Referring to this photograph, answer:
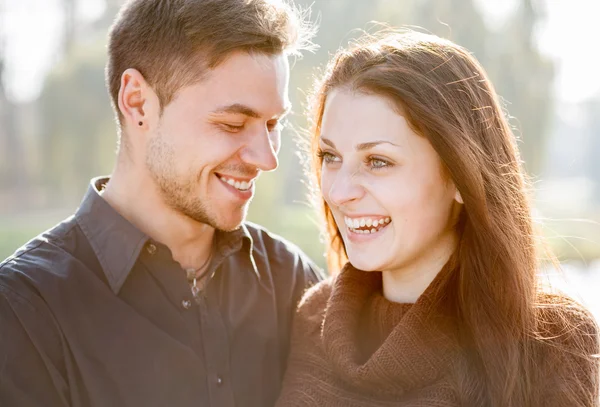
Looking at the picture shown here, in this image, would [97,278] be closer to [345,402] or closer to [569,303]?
[345,402]

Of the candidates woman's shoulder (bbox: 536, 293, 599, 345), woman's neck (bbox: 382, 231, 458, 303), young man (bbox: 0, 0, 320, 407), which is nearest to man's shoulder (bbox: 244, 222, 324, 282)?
young man (bbox: 0, 0, 320, 407)

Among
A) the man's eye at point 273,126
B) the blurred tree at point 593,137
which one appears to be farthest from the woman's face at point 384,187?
the blurred tree at point 593,137

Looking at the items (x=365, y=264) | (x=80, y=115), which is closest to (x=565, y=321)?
(x=365, y=264)

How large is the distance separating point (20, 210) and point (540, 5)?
53.7 feet

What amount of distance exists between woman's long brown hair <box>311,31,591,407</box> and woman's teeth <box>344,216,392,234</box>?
26cm

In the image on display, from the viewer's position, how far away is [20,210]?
Result: 22.9 metres

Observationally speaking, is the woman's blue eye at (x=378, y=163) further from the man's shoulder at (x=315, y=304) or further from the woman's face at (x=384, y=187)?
the man's shoulder at (x=315, y=304)

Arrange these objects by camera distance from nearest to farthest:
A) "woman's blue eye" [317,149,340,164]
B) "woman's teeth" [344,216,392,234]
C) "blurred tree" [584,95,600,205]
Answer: "woman's teeth" [344,216,392,234]
"woman's blue eye" [317,149,340,164]
"blurred tree" [584,95,600,205]

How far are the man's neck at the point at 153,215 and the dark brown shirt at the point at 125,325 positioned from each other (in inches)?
4.2

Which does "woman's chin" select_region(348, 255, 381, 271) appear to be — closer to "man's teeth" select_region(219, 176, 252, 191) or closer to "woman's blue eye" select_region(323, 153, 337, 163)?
"woman's blue eye" select_region(323, 153, 337, 163)

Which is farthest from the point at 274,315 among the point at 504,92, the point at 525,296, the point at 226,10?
the point at 504,92

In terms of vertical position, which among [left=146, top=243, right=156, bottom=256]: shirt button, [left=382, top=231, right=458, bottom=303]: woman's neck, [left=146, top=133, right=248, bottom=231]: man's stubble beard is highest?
[left=146, top=133, right=248, bottom=231]: man's stubble beard

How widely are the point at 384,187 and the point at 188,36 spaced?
94cm

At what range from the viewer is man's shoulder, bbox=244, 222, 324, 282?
3.01 meters
